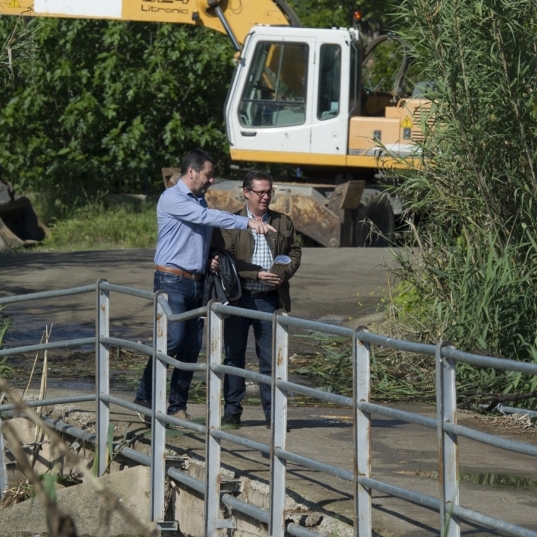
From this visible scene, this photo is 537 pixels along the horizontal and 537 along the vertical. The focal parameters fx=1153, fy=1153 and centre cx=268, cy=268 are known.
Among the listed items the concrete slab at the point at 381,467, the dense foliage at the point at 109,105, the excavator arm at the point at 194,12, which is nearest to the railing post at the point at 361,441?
the concrete slab at the point at 381,467

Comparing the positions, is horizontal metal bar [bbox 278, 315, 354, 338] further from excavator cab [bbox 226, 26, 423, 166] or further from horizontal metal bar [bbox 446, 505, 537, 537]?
excavator cab [bbox 226, 26, 423, 166]

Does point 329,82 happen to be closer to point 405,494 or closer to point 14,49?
point 14,49

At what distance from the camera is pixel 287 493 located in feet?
17.9

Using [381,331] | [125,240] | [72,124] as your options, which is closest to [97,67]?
[72,124]

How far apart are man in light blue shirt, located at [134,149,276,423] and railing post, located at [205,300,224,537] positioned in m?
1.22

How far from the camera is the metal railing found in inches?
161

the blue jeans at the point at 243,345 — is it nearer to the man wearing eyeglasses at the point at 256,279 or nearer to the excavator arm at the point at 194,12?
the man wearing eyeglasses at the point at 256,279

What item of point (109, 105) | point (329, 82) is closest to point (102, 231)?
point (109, 105)

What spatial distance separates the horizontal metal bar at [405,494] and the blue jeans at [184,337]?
2.52 m

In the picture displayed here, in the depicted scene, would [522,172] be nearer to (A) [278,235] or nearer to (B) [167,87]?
(A) [278,235]

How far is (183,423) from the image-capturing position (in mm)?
6004

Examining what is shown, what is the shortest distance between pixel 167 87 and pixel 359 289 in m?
10.8

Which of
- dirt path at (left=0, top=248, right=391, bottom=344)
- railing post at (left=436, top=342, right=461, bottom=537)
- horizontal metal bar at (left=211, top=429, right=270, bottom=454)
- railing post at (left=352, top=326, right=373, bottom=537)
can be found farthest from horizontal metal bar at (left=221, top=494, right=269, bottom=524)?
dirt path at (left=0, top=248, right=391, bottom=344)

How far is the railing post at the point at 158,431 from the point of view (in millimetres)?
6227
